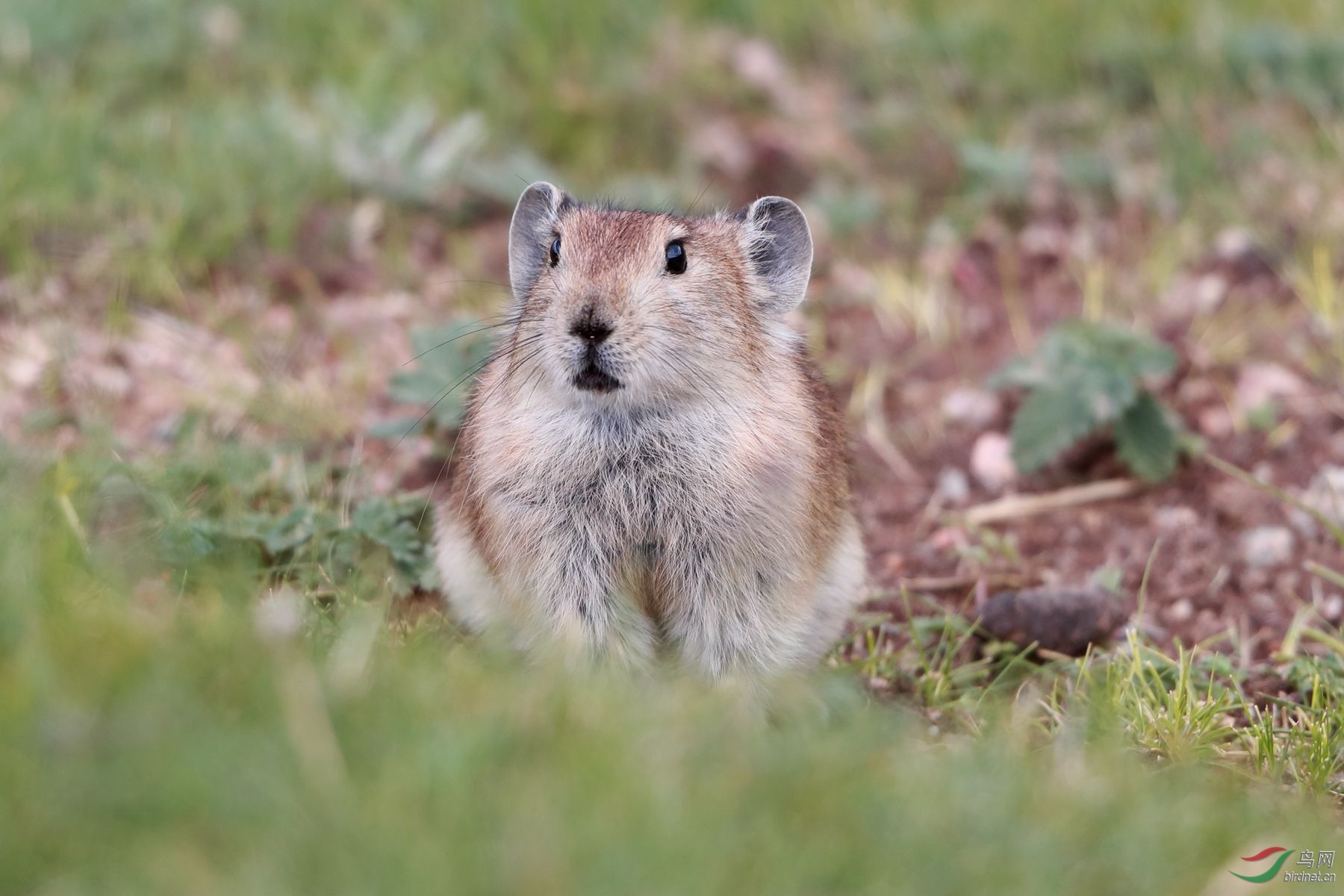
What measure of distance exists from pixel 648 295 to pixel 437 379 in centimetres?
211

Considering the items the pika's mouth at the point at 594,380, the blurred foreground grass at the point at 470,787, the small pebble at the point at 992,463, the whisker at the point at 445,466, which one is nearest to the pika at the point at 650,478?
the pika's mouth at the point at 594,380

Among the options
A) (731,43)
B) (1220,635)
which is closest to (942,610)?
(1220,635)

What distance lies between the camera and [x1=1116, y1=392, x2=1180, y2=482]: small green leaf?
7.18 meters

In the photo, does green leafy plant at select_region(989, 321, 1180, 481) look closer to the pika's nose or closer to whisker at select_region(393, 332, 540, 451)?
whisker at select_region(393, 332, 540, 451)

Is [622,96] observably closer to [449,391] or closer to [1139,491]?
[449,391]

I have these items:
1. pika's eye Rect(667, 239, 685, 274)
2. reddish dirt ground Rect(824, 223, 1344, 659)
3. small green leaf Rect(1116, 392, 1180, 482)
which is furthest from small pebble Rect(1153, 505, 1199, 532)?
pika's eye Rect(667, 239, 685, 274)

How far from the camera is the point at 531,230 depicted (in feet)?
18.4

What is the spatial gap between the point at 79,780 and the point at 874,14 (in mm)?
8862

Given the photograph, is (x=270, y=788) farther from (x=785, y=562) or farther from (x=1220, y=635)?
(x=1220, y=635)

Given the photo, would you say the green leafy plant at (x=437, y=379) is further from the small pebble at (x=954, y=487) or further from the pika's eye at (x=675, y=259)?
the small pebble at (x=954, y=487)

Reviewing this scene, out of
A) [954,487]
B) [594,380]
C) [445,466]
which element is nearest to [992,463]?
[954,487]

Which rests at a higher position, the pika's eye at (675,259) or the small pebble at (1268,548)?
the pika's eye at (675,259)

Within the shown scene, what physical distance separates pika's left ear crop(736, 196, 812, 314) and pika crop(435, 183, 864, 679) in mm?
465

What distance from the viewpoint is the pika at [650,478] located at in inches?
186
